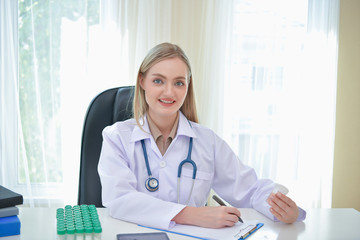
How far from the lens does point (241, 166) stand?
1582 mm

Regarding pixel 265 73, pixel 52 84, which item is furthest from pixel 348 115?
pixel 52 84

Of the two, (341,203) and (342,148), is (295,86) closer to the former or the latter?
(342,148)

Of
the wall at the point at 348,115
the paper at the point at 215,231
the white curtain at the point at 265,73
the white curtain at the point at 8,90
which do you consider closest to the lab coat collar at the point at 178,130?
the paper at the point at 215,231

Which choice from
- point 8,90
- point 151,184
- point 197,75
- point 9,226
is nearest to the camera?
point 9,226

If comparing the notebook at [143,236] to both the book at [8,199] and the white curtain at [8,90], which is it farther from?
the white curtain at [8,90]

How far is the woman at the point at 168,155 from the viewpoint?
1.40 metres

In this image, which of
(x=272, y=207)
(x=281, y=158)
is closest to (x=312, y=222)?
(x=272, y=207)

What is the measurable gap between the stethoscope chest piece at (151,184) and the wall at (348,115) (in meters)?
2.04

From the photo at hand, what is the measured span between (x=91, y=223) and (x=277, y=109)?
2092mm

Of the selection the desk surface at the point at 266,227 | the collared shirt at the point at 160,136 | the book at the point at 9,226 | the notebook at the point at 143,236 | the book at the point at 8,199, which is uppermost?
the collared shirt at the point at 160,136

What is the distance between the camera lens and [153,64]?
154 centimetres

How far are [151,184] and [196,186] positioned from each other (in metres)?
0.19

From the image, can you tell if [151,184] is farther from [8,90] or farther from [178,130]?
[8,90]

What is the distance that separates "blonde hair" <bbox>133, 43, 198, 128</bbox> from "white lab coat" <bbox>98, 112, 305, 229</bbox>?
5 cm
